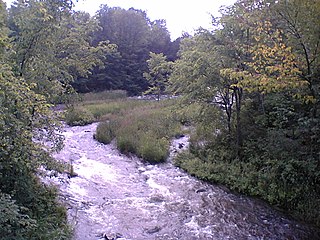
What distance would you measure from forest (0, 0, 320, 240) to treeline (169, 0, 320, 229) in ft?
0.11

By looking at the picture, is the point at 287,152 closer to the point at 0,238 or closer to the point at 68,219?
the point at 68,219

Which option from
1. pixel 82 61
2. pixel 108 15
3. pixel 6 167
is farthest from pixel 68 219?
pixel 108 15

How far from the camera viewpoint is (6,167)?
5.88m

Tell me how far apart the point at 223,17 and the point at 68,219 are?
757 cm

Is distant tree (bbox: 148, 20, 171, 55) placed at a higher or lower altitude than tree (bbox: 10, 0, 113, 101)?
higher

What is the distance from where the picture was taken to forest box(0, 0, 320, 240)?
242 inches

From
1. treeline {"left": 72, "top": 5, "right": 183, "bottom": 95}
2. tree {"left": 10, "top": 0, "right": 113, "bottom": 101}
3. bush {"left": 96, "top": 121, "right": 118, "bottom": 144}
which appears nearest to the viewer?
tree {"left": 10, "top": 0, "right": 113, "bottom": 101}

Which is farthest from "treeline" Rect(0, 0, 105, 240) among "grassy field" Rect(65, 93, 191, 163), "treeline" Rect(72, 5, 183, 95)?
"treeline" Rect(72, 5, 183, 95)

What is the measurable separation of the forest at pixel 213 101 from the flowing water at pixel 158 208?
0.57 metres

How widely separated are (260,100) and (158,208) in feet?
18.1

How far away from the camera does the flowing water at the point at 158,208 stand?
7.67 metres

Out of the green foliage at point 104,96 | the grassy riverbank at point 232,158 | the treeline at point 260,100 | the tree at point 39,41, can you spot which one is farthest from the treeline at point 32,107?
the green foliage at point 104,96

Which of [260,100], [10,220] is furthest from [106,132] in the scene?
[10,220]

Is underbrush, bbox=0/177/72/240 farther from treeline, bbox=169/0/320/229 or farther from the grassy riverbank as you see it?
treeline, bbox=169/0/320/229
